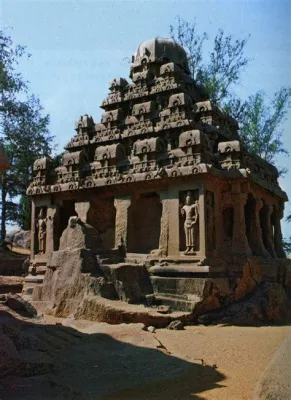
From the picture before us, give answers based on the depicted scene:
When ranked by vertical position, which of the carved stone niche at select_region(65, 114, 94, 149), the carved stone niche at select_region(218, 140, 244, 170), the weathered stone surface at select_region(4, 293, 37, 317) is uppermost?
the carved stone niche at select_region(65, 114, 94, 149)

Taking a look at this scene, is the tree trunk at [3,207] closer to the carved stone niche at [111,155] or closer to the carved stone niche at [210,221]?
the carved stone niche at [111,155]

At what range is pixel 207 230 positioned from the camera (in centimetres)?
1158

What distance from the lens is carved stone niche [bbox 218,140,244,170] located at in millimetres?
12930

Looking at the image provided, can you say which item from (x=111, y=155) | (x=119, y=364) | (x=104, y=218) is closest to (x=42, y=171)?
(x=104, y=218)

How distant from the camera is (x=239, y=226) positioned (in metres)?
12.7

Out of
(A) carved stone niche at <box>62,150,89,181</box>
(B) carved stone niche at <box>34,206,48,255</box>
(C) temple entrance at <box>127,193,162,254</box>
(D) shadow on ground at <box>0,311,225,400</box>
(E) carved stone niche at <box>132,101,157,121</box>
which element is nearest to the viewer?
(D) shadow on ground at <box>0,311,225,400</box>

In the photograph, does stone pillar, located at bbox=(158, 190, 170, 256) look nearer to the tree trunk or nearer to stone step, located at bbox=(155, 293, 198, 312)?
stone step, located at bbox=(155, 293, 198, 312)

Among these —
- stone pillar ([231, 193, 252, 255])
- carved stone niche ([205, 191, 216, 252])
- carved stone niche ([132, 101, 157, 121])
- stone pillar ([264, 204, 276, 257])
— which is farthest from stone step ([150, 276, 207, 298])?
carved stone niche ([132, 101, 157, 121])

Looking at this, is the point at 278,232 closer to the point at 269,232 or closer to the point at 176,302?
the point at 269,232

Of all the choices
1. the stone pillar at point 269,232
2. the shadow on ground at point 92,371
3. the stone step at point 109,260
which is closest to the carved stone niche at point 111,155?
the stone step at point 109,260

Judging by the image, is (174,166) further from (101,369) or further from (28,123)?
(28,123)

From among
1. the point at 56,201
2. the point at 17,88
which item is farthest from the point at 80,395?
the point at 17,88

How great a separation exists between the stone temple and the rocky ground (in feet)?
8.35

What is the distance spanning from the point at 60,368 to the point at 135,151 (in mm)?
8475
